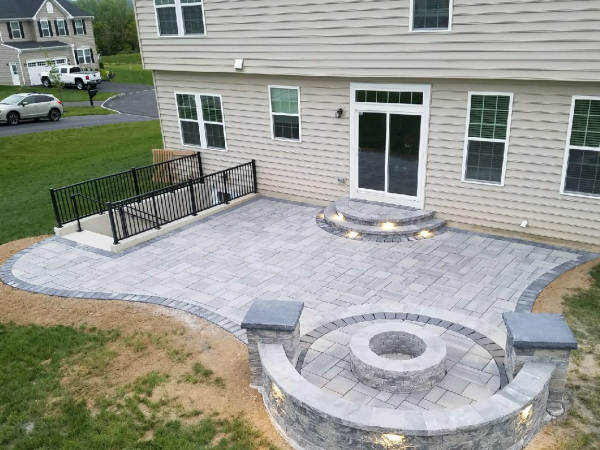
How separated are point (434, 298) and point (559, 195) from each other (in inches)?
132

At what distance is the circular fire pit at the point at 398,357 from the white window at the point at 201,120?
27.6ft

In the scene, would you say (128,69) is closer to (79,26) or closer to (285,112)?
(79,26)

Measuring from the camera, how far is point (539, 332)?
5043 millimetres

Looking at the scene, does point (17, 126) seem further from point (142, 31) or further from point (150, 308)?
point (150, 308)

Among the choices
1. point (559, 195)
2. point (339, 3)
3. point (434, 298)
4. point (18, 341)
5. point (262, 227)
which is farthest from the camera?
point (262, 227)

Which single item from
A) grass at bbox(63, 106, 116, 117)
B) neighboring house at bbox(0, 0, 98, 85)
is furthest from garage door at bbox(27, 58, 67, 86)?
grass at bbox(63, 106, 116, 117)

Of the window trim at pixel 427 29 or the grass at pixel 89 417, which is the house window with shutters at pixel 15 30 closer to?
the window trim at pixel 427 29

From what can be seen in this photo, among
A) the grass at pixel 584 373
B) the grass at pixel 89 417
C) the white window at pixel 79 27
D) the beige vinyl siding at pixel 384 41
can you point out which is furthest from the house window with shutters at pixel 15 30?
the grass at pixel 584 373

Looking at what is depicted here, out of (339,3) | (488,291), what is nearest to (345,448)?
(488,291)

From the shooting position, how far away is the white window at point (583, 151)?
817 cm

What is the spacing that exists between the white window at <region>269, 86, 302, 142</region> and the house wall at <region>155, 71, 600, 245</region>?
0.15m

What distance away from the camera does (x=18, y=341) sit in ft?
22.6

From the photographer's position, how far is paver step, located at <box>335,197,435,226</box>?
390 inches

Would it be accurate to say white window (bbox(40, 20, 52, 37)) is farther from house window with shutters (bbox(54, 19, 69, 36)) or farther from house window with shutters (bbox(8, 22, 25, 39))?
house window with shutters (bbox(8, 22, 25, 39))
